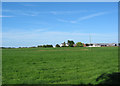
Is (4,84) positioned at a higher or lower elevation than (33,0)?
lower

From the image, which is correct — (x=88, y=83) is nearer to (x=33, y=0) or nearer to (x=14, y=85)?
(x=14, y=85)

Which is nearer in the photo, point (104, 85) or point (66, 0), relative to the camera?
point (66, 0)

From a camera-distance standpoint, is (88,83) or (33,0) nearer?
(33,0)

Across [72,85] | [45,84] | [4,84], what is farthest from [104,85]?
[4,84]

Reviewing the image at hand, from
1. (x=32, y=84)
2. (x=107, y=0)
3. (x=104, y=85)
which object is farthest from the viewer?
(x=32, y=84)

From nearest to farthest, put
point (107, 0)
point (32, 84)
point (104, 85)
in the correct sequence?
point (107, 0) → point (104, 85) → point (32, 84)

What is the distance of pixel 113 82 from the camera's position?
147 inches

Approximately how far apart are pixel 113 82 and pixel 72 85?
1203 mm

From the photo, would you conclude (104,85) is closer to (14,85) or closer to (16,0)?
(14,85)

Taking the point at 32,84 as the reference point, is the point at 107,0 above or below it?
above

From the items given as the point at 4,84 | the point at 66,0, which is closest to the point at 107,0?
the point at 66,0

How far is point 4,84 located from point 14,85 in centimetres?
35

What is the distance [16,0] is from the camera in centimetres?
327

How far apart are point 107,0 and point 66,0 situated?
103cm
